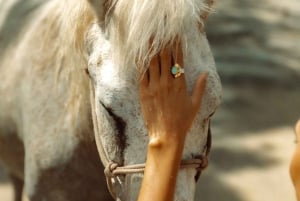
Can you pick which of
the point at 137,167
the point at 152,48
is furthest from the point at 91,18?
the point at 137,167

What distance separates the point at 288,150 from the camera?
3127 millimetres

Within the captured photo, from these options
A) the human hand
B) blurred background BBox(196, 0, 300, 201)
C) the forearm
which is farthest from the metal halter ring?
Answer: blurred background BBox(196, 0, 300, 201)

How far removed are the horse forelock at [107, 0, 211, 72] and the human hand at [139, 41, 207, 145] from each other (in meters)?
0.03

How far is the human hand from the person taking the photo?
4.05 ft

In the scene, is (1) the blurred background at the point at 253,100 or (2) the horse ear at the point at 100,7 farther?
(1) the blurred background at the point at 253,100

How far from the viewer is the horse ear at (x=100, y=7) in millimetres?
→ 1345

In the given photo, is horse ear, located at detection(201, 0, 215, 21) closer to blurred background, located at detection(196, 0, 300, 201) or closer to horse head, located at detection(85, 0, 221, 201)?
horse head, located at detection(85, 0, 221, 201)

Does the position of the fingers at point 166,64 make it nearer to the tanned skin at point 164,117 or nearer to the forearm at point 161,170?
the tanned skin at point 164,117

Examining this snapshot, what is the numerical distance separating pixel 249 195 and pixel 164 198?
169 centimetres

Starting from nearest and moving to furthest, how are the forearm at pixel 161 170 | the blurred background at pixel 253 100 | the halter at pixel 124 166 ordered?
the forearm at pixel 161 170 < the halter at pixel 124 166 < the blurred background at pixel 253 100

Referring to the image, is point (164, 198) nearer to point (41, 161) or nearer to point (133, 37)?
point (133, 37)

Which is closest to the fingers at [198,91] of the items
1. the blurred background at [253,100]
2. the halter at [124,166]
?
the halter at [124,166]

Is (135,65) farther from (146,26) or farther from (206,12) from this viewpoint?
(206,12)

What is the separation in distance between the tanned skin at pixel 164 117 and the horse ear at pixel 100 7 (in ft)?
0.55
